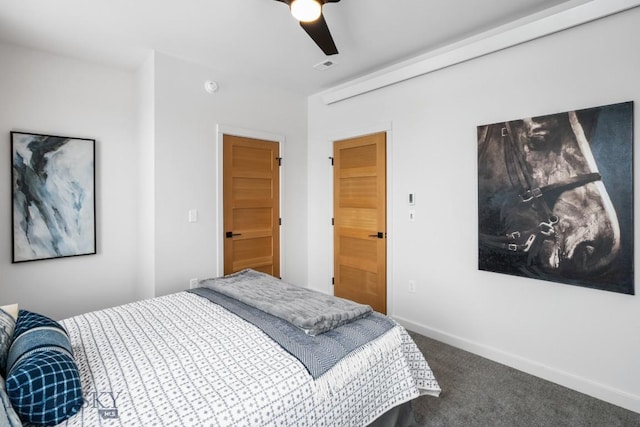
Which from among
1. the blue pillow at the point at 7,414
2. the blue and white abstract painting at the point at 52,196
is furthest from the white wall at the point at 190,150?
the blue pillow at the point at 7,414

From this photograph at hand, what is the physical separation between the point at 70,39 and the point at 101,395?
2.92 m

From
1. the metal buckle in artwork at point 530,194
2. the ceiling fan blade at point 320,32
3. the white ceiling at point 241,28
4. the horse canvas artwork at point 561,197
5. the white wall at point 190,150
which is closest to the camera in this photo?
the ceiling fan blade at point 320,32

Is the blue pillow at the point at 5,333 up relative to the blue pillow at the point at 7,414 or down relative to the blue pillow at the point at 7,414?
up

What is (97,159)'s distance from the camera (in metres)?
3.15

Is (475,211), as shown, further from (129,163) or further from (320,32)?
(129,163)

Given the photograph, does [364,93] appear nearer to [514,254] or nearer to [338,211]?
[338,211]

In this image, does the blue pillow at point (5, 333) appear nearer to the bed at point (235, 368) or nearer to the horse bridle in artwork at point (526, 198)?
the bed at point (235, 368)

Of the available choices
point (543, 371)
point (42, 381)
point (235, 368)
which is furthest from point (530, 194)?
point (42, 381)

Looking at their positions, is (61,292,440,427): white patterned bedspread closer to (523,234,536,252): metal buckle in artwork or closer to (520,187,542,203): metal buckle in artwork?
(523,234,536,252): metal buckle in artwork

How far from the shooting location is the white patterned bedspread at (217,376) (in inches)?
45.0

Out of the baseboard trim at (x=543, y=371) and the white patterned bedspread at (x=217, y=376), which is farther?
the baseboard trim at (x=543, y=371)

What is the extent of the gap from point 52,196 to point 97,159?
1.68ft

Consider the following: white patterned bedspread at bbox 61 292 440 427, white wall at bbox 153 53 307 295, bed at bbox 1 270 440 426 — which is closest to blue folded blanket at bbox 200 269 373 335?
bed at bbox 1 270 440 426

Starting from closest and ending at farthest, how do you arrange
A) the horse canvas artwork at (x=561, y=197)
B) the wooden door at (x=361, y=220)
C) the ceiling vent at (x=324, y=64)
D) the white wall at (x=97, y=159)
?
the horse canvas artwork at (x=561, y=197) → the white wall at (x=97, y=159) → the ceiling vent at (x=324, y=64) → the wooden door at (x=361, y=220)
